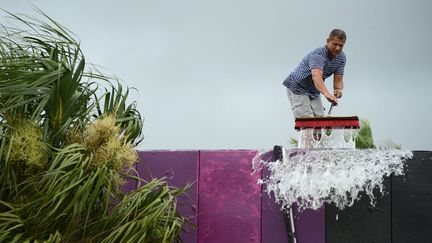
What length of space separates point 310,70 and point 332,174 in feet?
5.89

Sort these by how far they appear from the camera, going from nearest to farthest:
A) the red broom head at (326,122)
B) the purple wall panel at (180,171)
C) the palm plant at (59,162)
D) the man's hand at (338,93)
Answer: the palm plant at (59,162) < the purple wall panel at (180,171) < the red broom head at (326,122) < the man's hand at (338,93)

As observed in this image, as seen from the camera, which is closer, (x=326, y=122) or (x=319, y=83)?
(x=326, y=122)

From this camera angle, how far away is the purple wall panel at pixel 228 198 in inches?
191

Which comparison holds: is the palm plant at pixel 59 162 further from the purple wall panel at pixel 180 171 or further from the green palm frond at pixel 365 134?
the green palm frond at pixel 365 134

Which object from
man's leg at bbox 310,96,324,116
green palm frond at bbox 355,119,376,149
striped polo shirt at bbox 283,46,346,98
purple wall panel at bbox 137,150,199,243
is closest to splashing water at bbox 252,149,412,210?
purple wall panel at bbox 137,150,199,243

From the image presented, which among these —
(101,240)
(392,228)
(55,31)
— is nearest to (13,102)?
(55,31)

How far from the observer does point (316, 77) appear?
5.97 m

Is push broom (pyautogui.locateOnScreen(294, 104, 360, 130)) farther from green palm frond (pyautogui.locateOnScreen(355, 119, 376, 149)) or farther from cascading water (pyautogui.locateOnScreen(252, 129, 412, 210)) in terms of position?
green palm frond (pyautogui.locateOnScreen(355, 119, 376, 149))

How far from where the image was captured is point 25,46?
4605 millimetres

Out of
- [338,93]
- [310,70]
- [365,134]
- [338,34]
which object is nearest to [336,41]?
[338,34]

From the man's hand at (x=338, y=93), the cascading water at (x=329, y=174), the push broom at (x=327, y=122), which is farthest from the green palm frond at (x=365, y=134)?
the cascading water at (x=329, y=174)

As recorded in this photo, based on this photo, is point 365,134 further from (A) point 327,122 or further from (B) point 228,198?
(B) point 228,198

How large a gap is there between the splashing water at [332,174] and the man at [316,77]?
4.73 ft

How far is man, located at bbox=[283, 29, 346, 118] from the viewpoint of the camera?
19.7 feet
